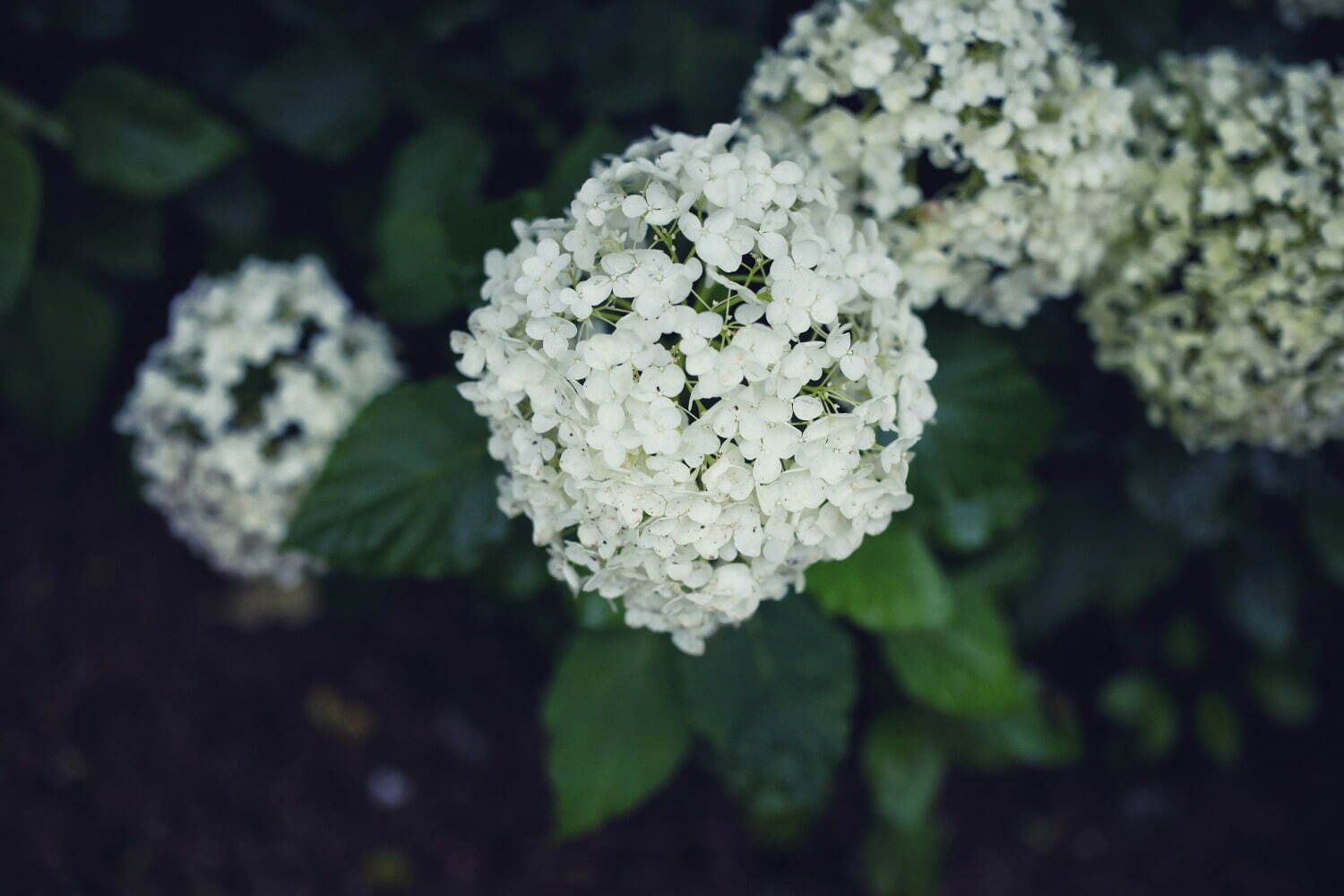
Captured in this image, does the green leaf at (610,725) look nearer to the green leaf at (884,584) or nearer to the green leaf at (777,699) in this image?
the green leaf at (777,699)

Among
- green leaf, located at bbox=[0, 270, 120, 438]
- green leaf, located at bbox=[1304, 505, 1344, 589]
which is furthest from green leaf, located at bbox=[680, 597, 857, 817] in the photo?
green leaf, located at bbox=[0, 270, 120, 438]

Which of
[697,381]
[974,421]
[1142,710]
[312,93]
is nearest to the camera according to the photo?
[697,381]

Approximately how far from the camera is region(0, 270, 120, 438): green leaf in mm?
2402

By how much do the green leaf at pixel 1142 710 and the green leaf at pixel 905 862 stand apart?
0.69 metres

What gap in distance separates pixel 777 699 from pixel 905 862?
1378mm

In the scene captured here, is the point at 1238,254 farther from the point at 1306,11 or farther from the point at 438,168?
the point at 438,168

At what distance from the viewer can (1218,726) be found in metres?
2.97

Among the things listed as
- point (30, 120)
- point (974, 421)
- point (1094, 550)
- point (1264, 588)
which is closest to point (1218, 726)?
point (1264, 588)

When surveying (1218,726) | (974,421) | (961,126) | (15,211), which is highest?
(961,126)

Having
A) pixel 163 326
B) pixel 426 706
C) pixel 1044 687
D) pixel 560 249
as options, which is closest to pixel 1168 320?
pixel 560 249

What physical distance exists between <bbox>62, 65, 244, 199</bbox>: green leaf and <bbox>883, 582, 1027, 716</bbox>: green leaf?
1924mm

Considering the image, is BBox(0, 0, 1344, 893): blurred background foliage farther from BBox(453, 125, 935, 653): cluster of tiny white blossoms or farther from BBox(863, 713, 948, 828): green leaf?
BBox(453, 125, 935, 653): cluster of tiny white blossoms

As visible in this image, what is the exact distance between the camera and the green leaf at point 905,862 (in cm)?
284

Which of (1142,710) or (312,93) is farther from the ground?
(312,93)
